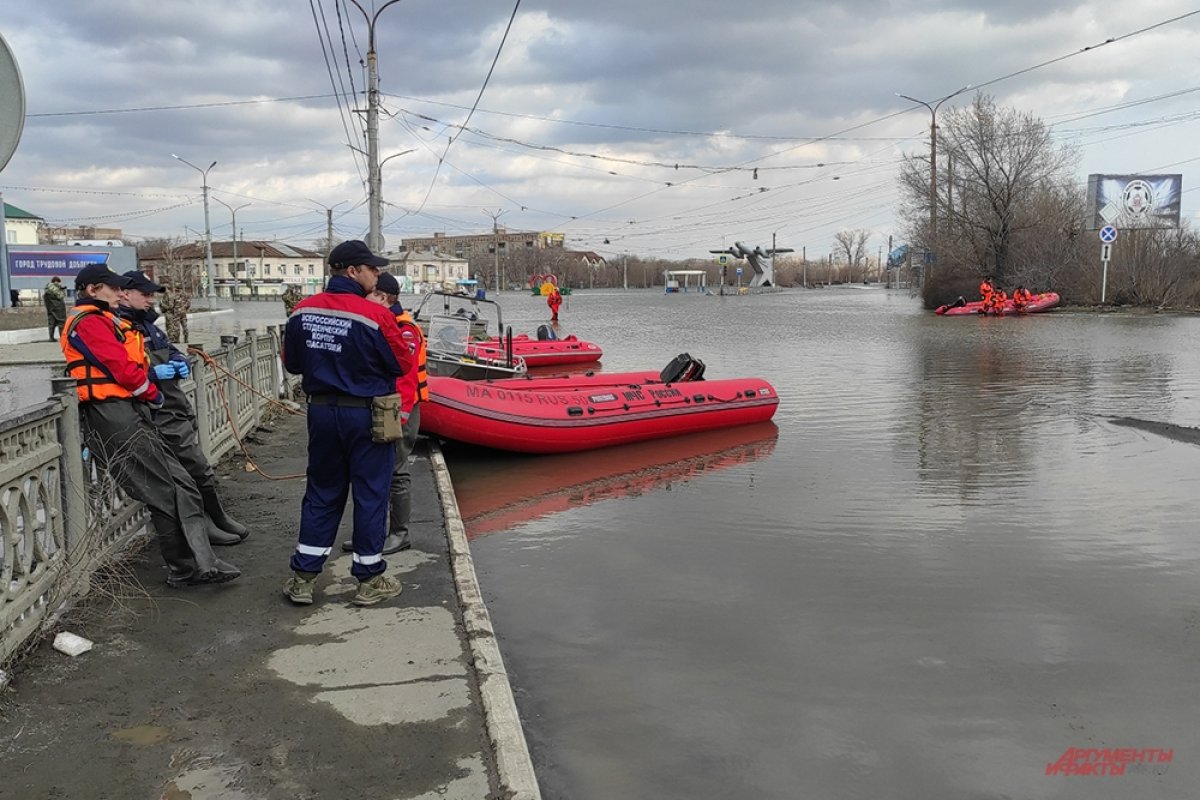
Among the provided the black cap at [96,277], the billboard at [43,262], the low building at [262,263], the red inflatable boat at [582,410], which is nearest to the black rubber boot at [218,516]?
the black cap at [96,277]

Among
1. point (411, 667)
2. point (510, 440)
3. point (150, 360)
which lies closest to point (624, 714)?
point (411, 667)

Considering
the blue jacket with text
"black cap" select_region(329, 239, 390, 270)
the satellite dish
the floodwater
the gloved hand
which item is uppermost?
the satellite dish

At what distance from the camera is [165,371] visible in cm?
493

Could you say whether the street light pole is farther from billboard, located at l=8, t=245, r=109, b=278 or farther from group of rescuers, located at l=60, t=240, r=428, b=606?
billboard, located at l=8, t=245, r=109, b=278

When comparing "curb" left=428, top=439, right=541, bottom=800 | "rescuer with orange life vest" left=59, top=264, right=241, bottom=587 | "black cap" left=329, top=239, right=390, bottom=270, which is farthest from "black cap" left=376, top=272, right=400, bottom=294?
"black cap" left=329, top=239, right=390, bottom=270

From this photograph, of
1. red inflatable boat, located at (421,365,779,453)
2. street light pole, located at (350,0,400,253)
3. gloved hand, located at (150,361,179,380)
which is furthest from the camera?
street light pole, located at (350,0,400,253)

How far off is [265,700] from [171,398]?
2219mm

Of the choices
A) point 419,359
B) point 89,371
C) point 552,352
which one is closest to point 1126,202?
point 552,352

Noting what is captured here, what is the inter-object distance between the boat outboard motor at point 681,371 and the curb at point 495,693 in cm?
682

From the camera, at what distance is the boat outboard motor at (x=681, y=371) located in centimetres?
1230

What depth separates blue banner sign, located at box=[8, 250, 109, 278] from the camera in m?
48.8

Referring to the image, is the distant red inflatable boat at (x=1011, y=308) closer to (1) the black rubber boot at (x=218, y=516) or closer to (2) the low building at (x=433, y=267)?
(1) the black rubber boot at (x=218, y=516)

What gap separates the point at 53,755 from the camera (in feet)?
10.3

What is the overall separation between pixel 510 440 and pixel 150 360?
5088mm
